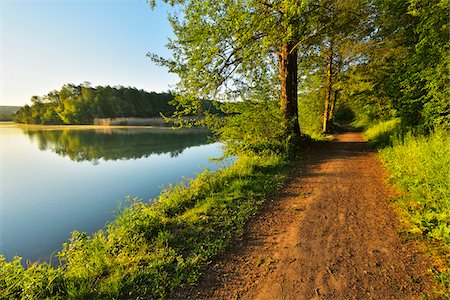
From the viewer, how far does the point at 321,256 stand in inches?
119

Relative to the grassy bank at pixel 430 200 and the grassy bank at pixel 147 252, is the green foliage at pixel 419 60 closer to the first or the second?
the grassy bank at pixel 430 200

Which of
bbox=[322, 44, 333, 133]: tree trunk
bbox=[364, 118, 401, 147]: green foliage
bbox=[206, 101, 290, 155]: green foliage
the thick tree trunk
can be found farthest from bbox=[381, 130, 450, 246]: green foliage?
bbox=[322, 44, 333, 133]: tree trunk

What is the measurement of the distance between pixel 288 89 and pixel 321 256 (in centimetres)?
860

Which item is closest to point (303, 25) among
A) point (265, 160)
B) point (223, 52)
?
point (223, 52)

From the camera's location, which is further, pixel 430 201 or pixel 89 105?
pixel 89 105

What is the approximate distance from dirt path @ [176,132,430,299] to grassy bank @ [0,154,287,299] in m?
0.35

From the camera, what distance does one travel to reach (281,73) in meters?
10.3

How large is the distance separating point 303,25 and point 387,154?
5458mm

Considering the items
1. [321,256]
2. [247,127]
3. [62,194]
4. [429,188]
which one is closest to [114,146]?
[62,194]

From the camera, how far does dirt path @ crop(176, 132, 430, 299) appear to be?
2.49 meters

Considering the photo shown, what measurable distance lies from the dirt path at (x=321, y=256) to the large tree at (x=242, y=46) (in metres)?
4.95

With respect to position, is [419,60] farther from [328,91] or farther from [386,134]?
[328,91]

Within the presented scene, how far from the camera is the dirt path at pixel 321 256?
2490 mm

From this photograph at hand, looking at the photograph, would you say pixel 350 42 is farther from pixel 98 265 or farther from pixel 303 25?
pixel 98 265
